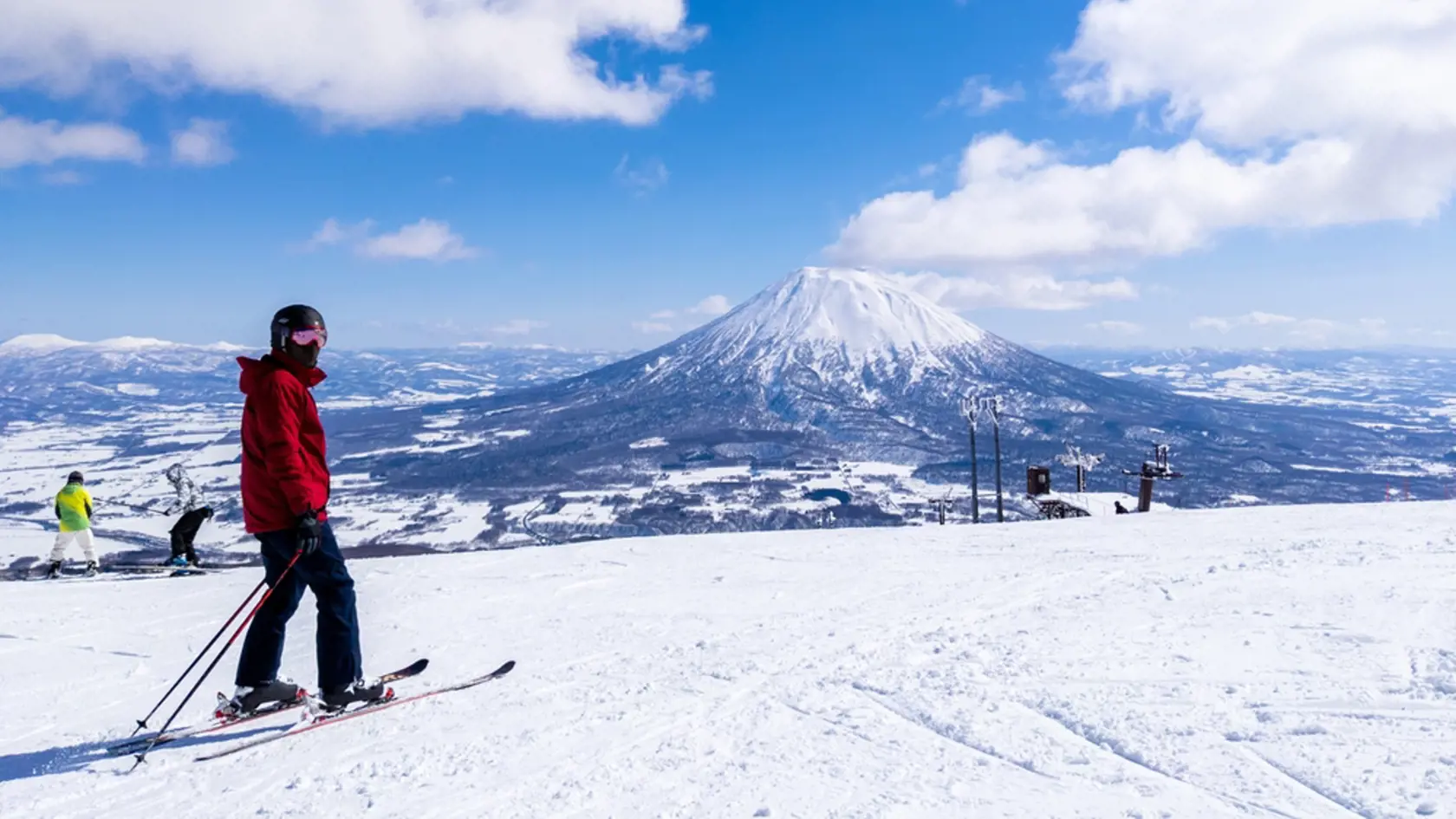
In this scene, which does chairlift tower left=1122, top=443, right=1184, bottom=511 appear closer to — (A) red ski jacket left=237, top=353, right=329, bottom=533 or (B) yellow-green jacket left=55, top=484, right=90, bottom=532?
(A) red ski jacket left=237, top=353, right=329, bottom=533

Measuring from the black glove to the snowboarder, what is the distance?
9595mm

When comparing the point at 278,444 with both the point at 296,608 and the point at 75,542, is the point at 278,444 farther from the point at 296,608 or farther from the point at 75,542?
the point at 75,542

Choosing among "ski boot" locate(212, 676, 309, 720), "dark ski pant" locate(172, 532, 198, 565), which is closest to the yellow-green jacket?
"dark ski pant" locate(172, 532, 198, 565)

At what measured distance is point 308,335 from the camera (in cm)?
480

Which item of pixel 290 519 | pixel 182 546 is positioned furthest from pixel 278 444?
pixel 182 546

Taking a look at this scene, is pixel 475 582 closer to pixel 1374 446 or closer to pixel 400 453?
pixel 400 453

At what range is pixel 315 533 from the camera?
4.49 meters

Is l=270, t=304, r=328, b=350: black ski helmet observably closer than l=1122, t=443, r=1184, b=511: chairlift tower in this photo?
Yes

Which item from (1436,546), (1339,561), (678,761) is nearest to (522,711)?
(678,761)

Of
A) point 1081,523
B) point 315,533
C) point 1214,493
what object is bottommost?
point 1214,493

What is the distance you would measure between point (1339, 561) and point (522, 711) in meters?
8.60

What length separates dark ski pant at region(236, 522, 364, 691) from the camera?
4.72 m

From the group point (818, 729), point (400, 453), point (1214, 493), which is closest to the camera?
point (818, 729)

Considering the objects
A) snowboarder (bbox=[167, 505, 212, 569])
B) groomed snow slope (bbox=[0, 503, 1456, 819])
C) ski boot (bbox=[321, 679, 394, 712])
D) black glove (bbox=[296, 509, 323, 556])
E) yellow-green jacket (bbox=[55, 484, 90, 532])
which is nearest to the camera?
groomed snow slope (bbox=[0, 503, 1456, 819])
